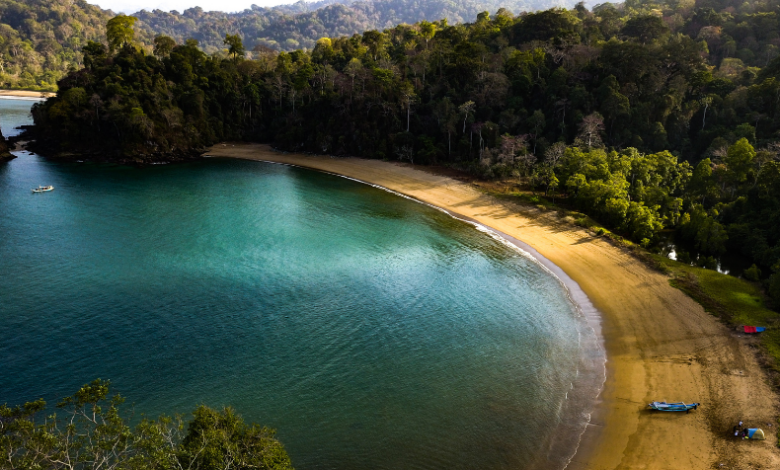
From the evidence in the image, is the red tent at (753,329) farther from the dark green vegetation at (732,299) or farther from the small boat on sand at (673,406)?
the small boat on sand at (673,406)

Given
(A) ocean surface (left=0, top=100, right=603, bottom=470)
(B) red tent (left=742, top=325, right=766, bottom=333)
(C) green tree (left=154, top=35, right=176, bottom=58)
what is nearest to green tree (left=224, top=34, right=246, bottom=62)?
(C) green tree (left=154, top=35, right=176, bottom=58)

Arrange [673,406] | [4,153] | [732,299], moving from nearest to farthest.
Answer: [673,406]
[732,299]
[4,153]

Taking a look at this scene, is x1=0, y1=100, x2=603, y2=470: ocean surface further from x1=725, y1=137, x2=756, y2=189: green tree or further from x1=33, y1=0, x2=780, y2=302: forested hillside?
x1=725, y1=137, x2=756, y2=189: green tree

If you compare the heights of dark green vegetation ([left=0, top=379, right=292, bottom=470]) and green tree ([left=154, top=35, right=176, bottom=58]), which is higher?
green tree ([left=154, top=35, right=176, bottom=58])

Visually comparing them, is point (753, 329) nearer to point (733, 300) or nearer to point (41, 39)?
point (733, 300)

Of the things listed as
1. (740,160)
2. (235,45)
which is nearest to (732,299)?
(740,160)

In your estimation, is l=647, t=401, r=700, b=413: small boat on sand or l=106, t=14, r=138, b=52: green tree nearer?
l=647, t=401, r=700, b=413: small boat on sand
